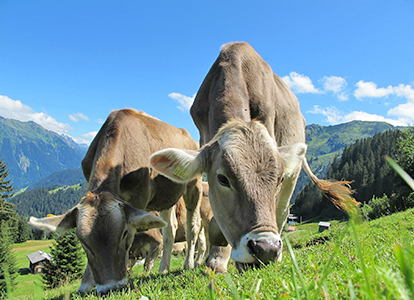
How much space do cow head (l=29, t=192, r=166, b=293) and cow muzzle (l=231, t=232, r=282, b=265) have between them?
2.05 m

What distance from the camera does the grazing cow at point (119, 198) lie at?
429 cm

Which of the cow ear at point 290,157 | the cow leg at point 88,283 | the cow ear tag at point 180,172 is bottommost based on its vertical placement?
the cow leg at point 88,283

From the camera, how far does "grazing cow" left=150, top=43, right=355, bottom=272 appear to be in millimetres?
3359

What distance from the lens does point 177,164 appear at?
4531 millimetres

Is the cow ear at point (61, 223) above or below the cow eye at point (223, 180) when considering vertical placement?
below

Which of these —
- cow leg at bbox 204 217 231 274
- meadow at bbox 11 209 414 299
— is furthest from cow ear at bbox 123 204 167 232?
meadow at bbox 11 209 414 299

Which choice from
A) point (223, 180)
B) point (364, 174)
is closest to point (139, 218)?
point (223, 180)

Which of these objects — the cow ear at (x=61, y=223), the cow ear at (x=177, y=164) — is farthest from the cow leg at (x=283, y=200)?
the cow ear at (x=61, y=223)

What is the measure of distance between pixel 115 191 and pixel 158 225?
1052mm

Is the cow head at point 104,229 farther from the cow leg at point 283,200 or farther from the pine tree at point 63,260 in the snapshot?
the pine tree at point 63,260

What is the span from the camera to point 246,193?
3.49 metres

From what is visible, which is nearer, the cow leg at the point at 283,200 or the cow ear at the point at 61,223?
the cow ear at the point at 61,223

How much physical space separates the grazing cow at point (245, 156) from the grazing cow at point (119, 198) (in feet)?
3.62

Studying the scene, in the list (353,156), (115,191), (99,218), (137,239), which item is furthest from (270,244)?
(353,156)
